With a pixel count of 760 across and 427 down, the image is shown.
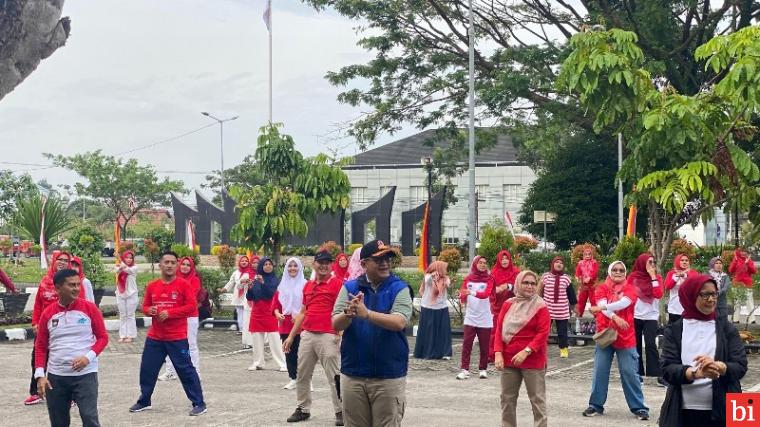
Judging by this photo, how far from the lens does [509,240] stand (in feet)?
72.9

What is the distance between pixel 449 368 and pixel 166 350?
5.53 metres

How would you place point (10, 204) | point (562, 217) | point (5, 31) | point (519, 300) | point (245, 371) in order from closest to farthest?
Result: 1. point (519, 300)
2. point (245, 371)
3. point (5, 31)
4. point (562, 217)
5. point (10, 204)

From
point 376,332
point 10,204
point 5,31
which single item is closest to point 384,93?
point 5,31

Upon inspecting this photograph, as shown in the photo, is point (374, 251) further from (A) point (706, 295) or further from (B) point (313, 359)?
(B) point (313, 359)

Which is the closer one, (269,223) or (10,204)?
(269,223)

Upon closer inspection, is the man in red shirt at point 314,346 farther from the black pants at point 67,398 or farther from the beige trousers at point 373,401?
the beige trousers at point 373,401

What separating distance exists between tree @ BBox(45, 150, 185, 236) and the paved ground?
51403 millimetres

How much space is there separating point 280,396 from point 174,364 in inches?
74.1

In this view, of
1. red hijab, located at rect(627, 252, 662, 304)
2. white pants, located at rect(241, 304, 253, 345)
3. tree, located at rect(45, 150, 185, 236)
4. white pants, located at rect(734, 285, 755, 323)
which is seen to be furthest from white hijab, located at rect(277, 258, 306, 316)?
tree, located at rect(45, 150, 185, 236)

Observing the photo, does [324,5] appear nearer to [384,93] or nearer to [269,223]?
[384,93]

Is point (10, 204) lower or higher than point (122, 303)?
higher

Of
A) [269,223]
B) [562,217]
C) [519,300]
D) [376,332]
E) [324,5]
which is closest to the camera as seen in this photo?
[376,332]

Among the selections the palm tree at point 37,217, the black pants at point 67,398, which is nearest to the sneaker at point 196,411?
the black pants at point 67,398

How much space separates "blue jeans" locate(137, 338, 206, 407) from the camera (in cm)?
1048
